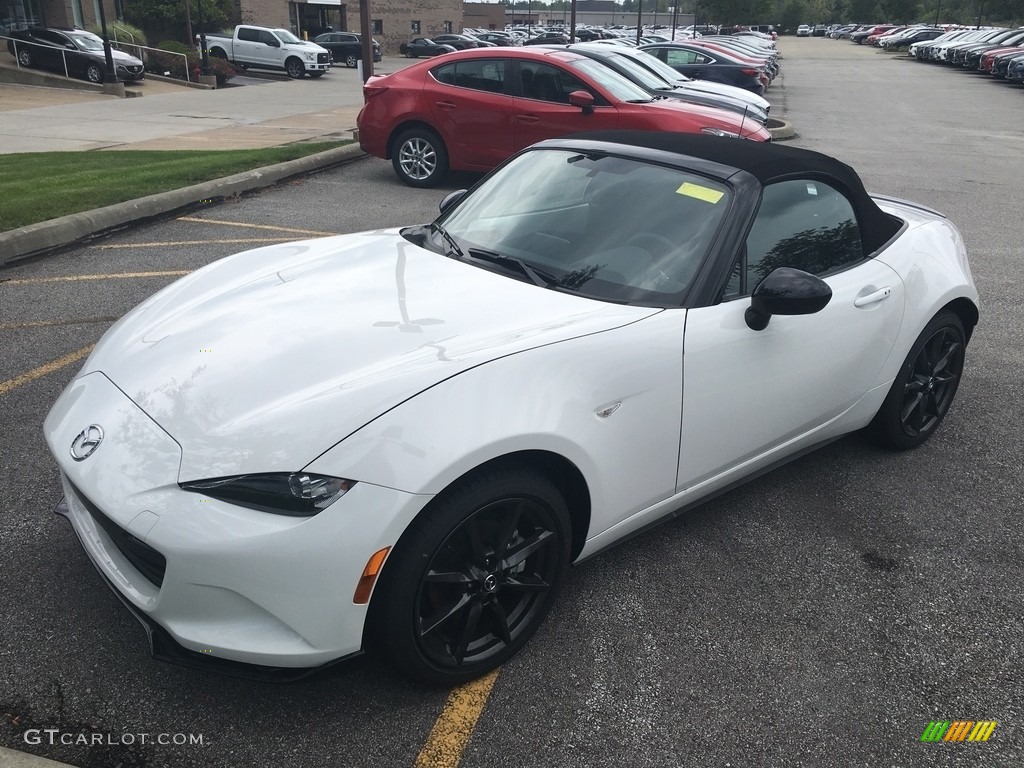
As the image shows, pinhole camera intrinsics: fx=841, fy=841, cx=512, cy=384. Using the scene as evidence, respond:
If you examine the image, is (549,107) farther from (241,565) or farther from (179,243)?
(241,565)

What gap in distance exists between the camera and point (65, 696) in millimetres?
2439

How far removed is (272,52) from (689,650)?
3589cm

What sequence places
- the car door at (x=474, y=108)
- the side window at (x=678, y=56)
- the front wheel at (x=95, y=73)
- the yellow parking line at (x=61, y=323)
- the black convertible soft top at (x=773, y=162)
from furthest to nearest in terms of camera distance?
the front wheel at (x=95, y=73) < the side window at (x=678, y=56) < the car door at (x=474, y=108) < the yellow parking line at (x=61, y=323) < the black convertible soft top at (x=773, y=162)

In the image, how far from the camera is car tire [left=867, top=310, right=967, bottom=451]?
Answer: 392cm

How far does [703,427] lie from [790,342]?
0.52 m

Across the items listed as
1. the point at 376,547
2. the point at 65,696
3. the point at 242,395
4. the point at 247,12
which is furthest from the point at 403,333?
the point at 247,12

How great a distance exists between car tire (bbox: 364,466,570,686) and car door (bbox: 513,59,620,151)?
25.1 ft

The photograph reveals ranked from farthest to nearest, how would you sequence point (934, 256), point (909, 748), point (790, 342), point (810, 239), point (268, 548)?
1. point (934, 256)
2. point (810, 239)
3. point (790, 342)
4. point (909, 748)
5. point (268, 548)

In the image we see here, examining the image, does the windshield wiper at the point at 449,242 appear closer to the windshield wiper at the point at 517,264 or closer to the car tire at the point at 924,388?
the windshield wiper at the point at 517,264

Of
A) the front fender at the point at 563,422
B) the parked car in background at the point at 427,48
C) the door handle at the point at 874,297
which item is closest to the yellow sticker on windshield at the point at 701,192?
the front fender at the point at 563,422

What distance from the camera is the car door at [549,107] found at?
9602mm

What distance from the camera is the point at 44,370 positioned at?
4.62 meters

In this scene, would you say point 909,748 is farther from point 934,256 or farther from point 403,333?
point 934,256

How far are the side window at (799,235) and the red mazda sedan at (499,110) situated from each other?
6090 mm
